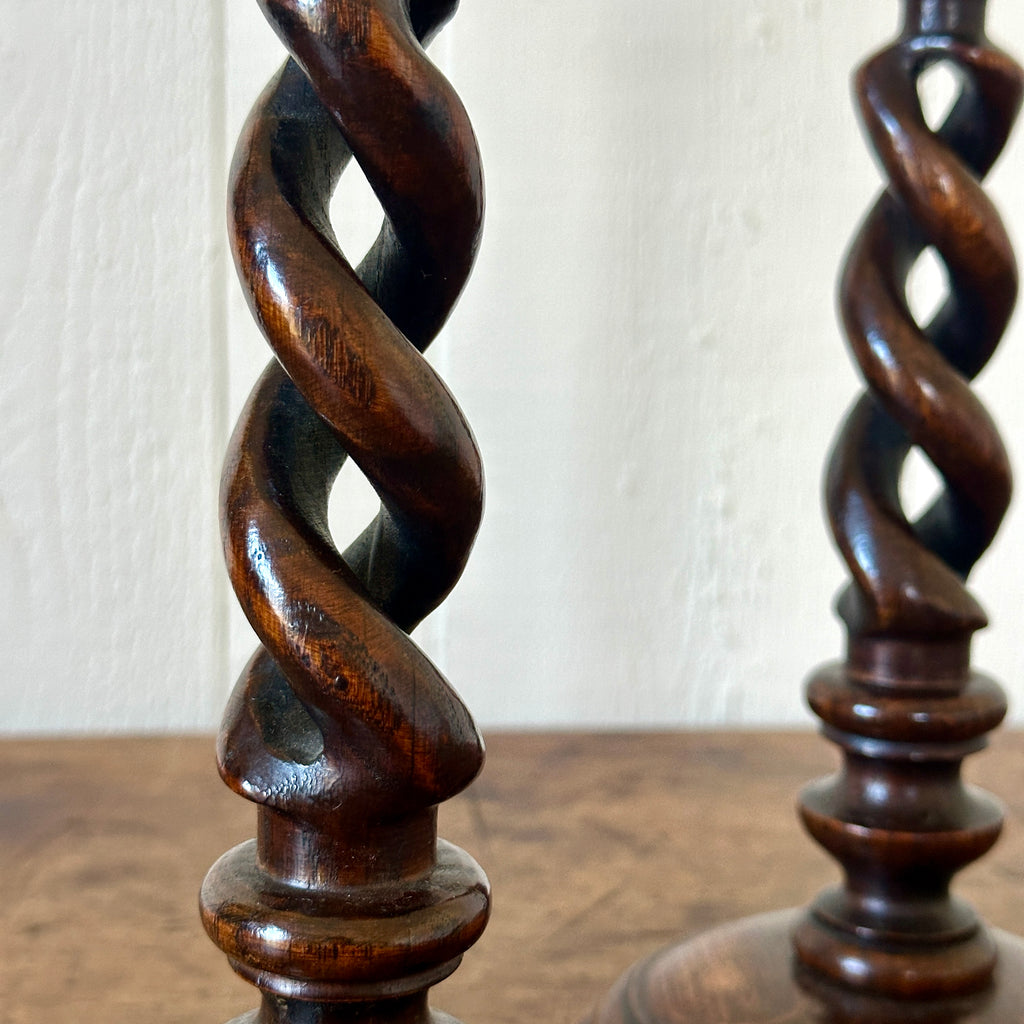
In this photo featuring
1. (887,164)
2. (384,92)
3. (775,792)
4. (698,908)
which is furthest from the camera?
(775,792)

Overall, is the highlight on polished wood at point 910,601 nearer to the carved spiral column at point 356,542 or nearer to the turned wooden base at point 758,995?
the turned wooden base at point 758,995

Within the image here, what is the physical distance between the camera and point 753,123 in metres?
0.62

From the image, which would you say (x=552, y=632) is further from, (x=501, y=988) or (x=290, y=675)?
(x=290, y=675)

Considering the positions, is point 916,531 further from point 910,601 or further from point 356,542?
point 356,542

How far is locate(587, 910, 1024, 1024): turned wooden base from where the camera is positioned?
1.05ft

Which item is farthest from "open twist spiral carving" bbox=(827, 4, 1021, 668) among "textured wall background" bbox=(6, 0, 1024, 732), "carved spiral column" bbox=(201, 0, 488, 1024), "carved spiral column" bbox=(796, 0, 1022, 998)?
"textured wall background" bbox=(6, 0, 1024, 732)

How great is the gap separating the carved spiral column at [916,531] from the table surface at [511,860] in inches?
3.4

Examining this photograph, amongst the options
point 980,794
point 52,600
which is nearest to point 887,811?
point 980,794

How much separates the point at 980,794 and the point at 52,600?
423 millimetres

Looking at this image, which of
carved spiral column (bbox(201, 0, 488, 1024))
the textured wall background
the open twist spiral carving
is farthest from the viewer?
the textured wall background

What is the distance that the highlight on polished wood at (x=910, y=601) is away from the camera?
31 cm

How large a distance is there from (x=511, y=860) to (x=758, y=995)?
0.48 ft

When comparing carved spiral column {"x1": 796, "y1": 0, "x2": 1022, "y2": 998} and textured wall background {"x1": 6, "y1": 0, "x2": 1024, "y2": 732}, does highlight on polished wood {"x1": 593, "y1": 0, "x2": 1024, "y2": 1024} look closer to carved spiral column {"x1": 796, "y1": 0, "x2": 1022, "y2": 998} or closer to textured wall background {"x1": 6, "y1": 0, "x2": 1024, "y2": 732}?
carved spiral column {"x1": 796, "y1": 0, "x2": 1022, "y2": 998}

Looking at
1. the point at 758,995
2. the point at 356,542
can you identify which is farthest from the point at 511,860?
the point at 356,542
